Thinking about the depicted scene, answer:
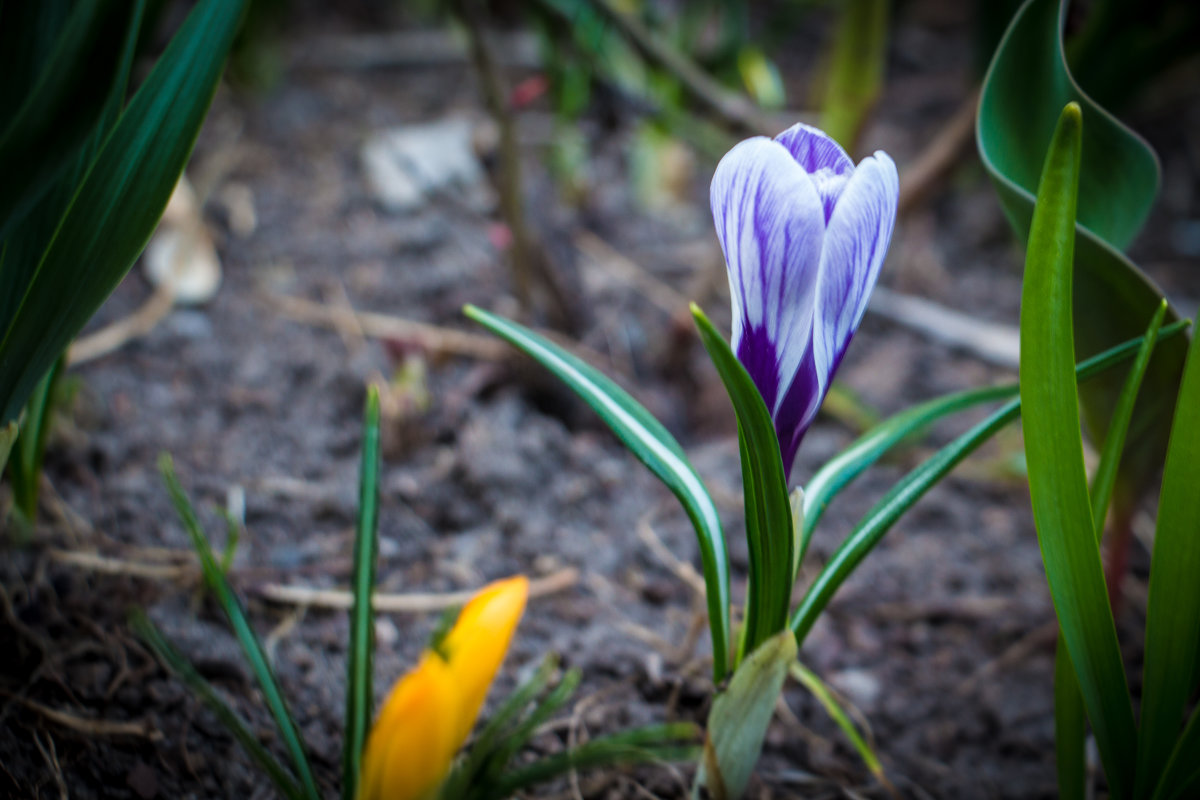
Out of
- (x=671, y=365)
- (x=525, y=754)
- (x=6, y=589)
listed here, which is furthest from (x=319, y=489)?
(x=671, y=365)

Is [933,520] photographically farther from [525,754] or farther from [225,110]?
[225,110]

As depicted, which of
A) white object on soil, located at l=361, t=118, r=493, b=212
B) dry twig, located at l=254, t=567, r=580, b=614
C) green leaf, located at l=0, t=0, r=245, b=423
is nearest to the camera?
green leaf, located at l=0, t=0, r=245, b=423

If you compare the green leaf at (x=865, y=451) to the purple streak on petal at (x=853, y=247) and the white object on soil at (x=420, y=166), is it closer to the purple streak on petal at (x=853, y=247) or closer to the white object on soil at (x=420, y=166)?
the purple streak on petal at (x=853, y=247)

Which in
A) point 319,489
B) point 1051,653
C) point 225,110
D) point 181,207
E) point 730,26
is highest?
point 730,26

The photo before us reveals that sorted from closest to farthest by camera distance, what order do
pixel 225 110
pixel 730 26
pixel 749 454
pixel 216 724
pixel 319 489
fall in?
pixel 749 454 < pixel 216 724 < pixel 319 489 < pixel 730 26 < pixel 225 110

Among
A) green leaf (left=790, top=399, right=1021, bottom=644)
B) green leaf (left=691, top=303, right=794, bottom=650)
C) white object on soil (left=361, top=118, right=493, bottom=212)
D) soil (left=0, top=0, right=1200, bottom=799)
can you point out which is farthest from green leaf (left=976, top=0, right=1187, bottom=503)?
white object on soil (left=361, top=118, right=493, bottom=212)

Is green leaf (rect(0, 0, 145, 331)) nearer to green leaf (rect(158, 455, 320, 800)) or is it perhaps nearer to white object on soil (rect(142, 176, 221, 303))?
green leaf (rect(158, 455, 320, 800))
